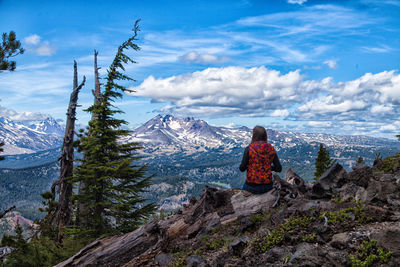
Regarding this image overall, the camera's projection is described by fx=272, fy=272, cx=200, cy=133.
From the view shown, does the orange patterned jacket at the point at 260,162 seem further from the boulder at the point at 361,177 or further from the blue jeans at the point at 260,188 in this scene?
the boulder at the point at 361,177

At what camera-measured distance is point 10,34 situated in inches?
615

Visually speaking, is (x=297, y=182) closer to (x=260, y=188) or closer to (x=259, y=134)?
(x=260, y=188)

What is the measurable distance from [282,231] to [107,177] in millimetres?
10336

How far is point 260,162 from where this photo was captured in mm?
11164

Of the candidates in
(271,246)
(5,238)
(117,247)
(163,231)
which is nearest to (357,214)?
→ (271,246)

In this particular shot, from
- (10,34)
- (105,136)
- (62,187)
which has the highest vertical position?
(10,34)

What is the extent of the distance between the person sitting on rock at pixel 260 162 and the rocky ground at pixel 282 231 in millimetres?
587

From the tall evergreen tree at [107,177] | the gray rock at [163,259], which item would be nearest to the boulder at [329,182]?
the gray rock at [163,259]

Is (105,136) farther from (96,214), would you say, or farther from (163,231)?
(163,231)

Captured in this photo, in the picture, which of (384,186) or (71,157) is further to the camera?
(71,157)

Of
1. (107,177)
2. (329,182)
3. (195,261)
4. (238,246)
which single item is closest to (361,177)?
(329,182)

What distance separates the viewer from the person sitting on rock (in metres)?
11.0

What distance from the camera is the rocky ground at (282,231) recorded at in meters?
6.06

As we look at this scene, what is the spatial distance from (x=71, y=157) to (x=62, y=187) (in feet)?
6.78
